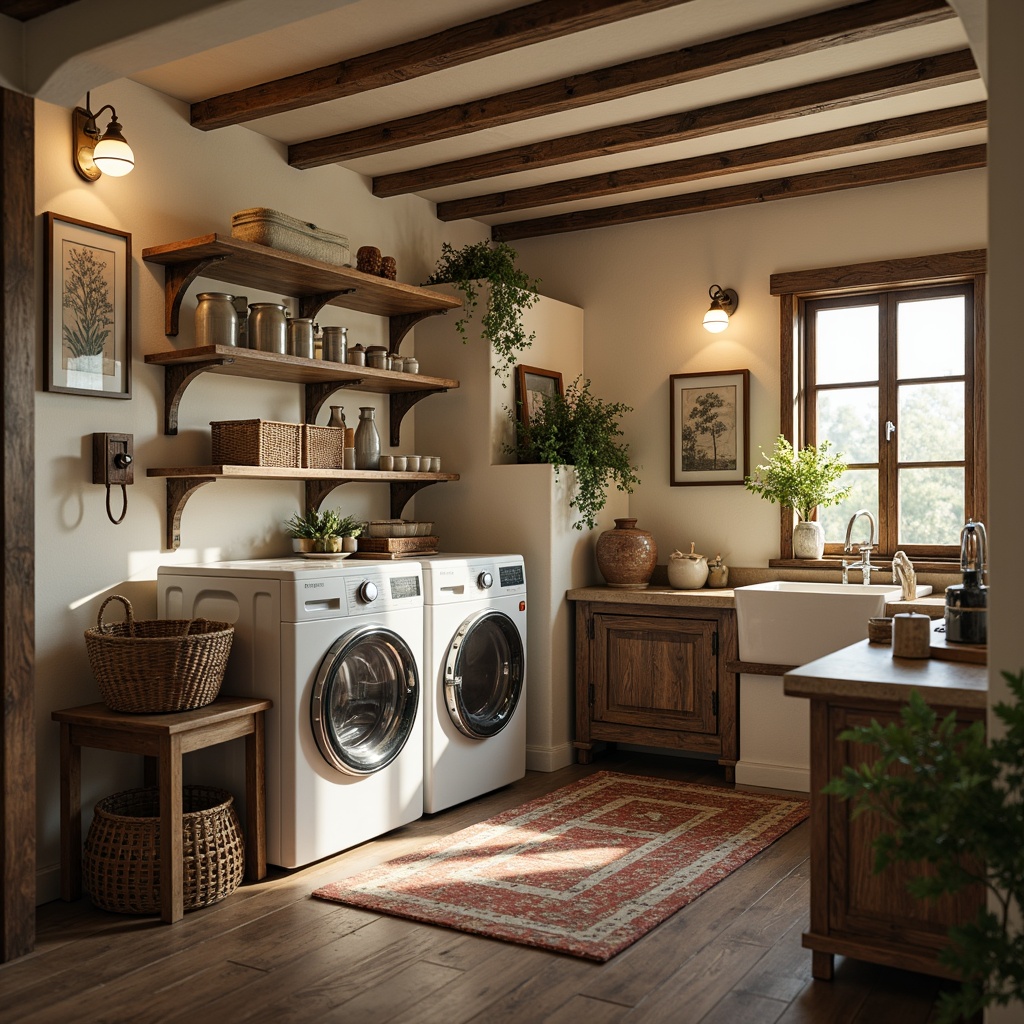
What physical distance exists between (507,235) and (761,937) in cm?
371

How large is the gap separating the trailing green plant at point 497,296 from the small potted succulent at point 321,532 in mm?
1066

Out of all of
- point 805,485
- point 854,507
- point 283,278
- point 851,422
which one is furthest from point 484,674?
point 851,422

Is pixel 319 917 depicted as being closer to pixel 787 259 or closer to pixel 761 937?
pixel 761 937

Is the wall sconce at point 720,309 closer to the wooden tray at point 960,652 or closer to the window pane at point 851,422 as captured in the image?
the window pane at point 851,422

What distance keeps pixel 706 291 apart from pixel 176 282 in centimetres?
254

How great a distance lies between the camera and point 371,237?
465 cm

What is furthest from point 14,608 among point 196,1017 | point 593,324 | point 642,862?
point 593,324

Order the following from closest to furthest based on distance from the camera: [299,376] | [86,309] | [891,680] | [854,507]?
[891,680], [86,309], [299,376], [854,507]

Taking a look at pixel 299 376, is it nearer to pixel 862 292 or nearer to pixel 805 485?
pixel 805 485

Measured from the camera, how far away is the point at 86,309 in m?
3.35

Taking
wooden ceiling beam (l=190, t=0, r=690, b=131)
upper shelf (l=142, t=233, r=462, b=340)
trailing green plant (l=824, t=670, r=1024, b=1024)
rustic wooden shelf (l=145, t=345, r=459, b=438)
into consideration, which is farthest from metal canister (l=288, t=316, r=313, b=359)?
trailing green plant (l=824, t=670, r=1024, b=1024)

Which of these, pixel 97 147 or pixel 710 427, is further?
pixel 710 427

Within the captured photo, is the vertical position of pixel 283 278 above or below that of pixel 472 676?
above

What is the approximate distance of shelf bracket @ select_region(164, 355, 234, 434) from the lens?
141 inches
